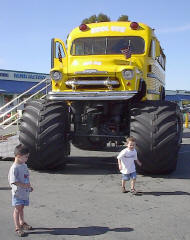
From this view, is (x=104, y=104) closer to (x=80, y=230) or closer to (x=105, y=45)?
(x=105, y=45)

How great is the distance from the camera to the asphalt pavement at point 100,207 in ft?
Answer: 14.0

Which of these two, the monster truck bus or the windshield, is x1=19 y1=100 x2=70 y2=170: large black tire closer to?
the monster truck bus

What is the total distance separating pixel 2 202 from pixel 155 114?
3.42 m

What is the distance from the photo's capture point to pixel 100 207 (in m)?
5.23

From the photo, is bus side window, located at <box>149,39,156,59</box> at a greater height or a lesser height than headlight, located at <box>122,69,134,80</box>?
greater

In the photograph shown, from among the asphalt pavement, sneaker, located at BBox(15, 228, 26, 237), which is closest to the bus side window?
the asphalt pavement

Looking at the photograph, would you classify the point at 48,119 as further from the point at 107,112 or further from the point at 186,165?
the point at 186,165

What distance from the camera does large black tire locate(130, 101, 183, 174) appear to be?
23.1ft

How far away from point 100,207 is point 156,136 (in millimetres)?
2307

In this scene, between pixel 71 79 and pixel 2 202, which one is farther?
pixel 71 79

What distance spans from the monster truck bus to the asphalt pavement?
61cm

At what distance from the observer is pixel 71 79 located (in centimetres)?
794

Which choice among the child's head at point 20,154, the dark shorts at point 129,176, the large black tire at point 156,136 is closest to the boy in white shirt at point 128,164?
the dark shorts at point 129,176

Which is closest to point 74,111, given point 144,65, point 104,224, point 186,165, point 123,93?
point 123,93
